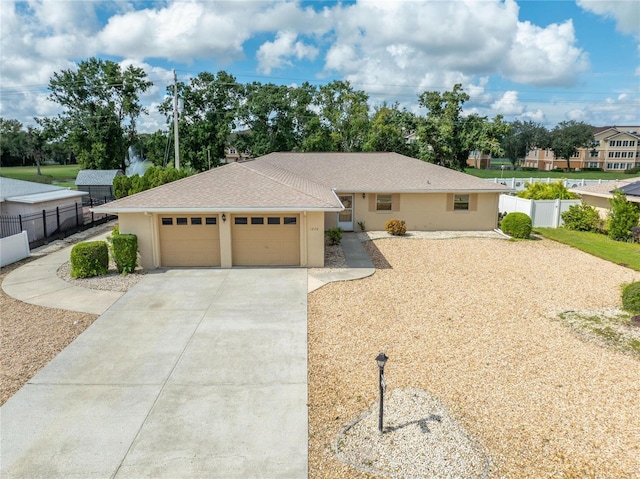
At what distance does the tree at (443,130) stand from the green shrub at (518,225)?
14.6 metres

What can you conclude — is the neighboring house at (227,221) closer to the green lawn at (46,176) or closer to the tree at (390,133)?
the tree at (390,133)

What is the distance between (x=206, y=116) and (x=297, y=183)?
30.8 m

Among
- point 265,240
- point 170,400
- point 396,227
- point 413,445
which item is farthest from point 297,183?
point 413,445

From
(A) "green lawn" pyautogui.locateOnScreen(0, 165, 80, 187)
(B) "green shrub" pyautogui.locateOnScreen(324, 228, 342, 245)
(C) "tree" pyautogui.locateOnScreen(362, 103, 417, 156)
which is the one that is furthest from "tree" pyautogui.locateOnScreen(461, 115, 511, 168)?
(A) "green lawn" pyautogui.locateOnScreen(0, 165, 80, 187)

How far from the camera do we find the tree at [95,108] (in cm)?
4884

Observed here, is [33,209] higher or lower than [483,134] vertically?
lower

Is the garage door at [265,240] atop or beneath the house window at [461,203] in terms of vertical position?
beneath

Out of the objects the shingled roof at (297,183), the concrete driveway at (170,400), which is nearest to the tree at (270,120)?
the shingled roof at (297,183)

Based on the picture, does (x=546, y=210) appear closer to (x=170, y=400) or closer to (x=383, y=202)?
(x=383, y=202)

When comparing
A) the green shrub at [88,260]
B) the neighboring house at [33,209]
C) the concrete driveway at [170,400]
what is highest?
the neighboring house at [33,209]

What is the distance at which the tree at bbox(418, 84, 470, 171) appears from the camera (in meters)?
35.8

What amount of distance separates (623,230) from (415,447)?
2017 cm

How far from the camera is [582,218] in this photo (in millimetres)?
24547

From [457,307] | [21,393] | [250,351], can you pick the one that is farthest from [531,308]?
[21,393]
